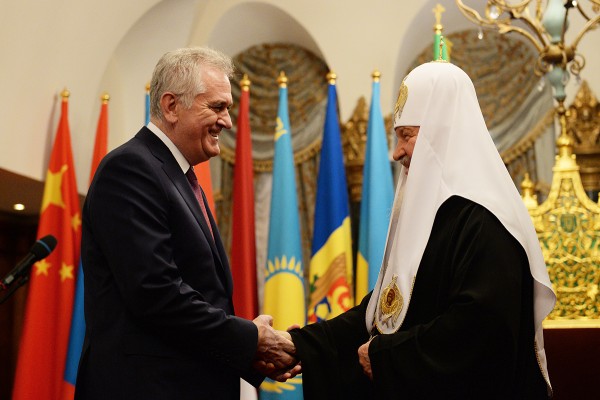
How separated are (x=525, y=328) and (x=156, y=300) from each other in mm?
1156

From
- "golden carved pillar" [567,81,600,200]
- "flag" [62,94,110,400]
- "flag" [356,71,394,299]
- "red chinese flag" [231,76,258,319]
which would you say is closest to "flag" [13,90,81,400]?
"flag" [62,94,110,400]

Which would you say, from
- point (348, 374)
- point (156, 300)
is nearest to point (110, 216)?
point (156, 300)

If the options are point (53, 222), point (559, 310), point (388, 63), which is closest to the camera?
point (559, 310)

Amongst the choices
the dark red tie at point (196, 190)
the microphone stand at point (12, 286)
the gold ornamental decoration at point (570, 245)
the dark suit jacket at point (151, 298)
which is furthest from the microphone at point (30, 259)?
the gold ornamental decoration at point (570, 245)

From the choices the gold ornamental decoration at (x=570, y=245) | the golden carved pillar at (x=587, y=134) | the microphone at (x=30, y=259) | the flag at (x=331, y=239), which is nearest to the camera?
the microphone at (x=30, y=259)

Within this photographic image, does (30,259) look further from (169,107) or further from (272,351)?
(272,351)

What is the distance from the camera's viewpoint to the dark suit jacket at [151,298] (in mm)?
2564

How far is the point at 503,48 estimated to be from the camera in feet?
25.5

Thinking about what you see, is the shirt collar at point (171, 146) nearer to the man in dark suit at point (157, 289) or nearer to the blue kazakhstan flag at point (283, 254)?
the man in dark suit at point (157, 289)

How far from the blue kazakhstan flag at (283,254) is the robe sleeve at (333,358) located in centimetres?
234

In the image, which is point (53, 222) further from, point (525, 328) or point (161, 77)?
point (525, 328)

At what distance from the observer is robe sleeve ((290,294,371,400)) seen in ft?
9.89

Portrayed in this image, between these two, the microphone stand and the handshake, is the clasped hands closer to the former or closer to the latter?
the handshake

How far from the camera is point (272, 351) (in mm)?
2943
